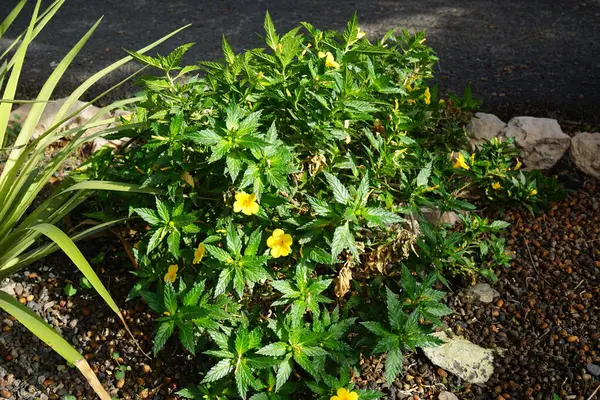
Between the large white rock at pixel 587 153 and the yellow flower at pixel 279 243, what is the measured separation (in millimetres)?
1734

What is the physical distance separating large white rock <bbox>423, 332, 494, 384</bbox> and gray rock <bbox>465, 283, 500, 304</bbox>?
8.5 inches

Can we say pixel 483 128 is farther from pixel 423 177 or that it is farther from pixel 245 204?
pixel 245 204

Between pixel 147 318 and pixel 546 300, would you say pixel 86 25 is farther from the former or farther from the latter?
pixel 546 300

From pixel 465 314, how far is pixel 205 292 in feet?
3.38

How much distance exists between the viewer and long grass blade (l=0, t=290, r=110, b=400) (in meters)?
1.70

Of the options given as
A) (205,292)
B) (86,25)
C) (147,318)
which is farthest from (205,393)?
(86,25)

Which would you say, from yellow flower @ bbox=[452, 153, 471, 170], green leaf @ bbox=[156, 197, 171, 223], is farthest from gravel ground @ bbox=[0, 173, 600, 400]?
green leaf @ bbox=[156, 197, 171, 223]

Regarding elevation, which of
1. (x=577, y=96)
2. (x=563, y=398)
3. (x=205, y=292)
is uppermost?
(x=205, y=292)

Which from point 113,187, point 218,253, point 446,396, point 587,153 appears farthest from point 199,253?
point 587,153

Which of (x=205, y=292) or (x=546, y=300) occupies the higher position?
(x=205, y=292)

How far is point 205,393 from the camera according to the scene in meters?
1.96

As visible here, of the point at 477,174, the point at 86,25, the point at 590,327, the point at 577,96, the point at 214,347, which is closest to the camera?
the point at 214,347

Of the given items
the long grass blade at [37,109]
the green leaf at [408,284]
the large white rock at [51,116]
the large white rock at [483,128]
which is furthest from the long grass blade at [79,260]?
the large white rock at [483,128]

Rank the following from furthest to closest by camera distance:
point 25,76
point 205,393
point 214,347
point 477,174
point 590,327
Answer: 1. point 25,76
2. point 477,174
3. point 590,327
4. point 214,347
5. point 205,393
